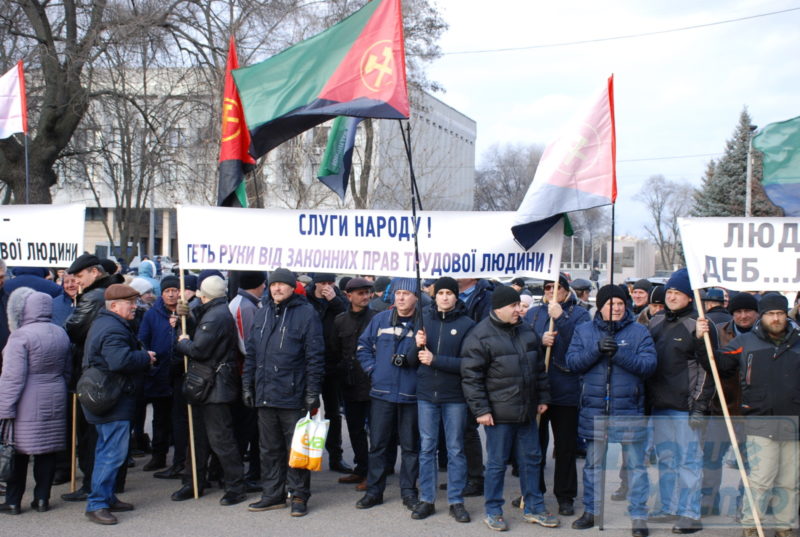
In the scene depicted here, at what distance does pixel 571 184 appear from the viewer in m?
7.06

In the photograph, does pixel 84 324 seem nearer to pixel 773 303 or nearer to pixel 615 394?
pixel 615 394

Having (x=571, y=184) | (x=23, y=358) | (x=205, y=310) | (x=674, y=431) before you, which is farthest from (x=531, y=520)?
(x=23, y=358)

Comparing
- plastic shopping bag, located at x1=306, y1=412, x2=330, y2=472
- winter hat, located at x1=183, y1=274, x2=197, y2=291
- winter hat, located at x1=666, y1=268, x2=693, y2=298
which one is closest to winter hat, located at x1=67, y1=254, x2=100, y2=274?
winter hat, located at x1=183, y1=274, x2=197, y2=291

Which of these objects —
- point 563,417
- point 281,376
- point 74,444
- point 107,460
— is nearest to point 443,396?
point 563,417

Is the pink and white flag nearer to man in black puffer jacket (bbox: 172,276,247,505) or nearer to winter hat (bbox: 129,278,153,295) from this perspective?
winter hat (bbox: 129,278,153,295)

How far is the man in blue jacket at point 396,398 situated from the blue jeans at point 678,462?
6.61 feet

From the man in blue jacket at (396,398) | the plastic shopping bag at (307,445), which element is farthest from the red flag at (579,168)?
the plastic shopping bag at (307,445)

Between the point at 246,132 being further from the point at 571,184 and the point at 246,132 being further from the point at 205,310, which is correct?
the point at 571,184

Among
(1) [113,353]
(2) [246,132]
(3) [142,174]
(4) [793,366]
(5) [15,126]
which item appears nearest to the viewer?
(4) [793,366]

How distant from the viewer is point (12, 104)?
9836 mm

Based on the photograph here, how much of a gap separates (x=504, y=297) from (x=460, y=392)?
36.1 inches

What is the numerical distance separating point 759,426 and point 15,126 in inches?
334

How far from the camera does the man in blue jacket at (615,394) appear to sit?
6.54 meters

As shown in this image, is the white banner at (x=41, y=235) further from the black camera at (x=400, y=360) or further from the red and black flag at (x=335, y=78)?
the black camera at (x=400, y=360)
